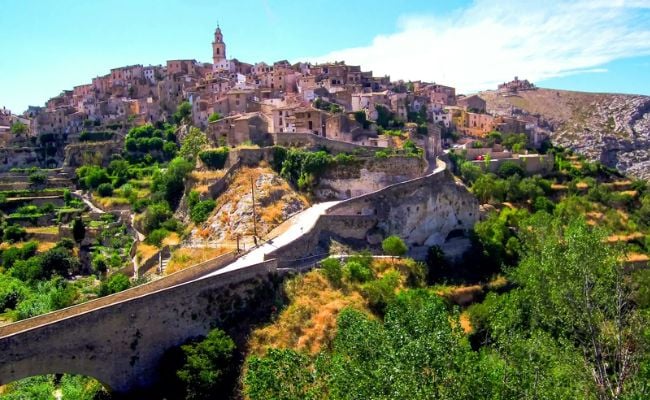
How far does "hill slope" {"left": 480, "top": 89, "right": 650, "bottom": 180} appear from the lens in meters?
80.0

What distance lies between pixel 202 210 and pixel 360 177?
33.6 ft

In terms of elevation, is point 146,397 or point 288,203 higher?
point 288,203

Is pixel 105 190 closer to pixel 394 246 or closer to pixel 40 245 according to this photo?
pixel 40 245

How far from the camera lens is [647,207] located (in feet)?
159

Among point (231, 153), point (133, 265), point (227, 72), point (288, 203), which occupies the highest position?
point (227, 72)

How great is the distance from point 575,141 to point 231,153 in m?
62.1

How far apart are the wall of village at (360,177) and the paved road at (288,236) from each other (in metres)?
1.58

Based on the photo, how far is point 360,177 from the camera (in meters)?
37.9

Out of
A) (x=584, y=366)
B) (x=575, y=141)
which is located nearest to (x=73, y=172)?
(x=584, y=366)

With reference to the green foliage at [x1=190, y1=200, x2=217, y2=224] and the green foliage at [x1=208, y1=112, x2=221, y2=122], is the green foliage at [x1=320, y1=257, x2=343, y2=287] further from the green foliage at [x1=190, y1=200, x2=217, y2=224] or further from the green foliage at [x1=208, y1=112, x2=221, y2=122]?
the green foliage at [x1=208, y1=112, x2=221, y2=122]

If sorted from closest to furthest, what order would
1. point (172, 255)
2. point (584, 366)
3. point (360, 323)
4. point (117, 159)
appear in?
point (584, 366), point (360, 323), point (172, 255), point (117, 159)

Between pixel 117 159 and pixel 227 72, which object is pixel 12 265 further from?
pixel 227 72

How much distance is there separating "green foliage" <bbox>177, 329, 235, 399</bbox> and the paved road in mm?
3604

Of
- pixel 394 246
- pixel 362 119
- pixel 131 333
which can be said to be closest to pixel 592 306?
pixel 394 246
